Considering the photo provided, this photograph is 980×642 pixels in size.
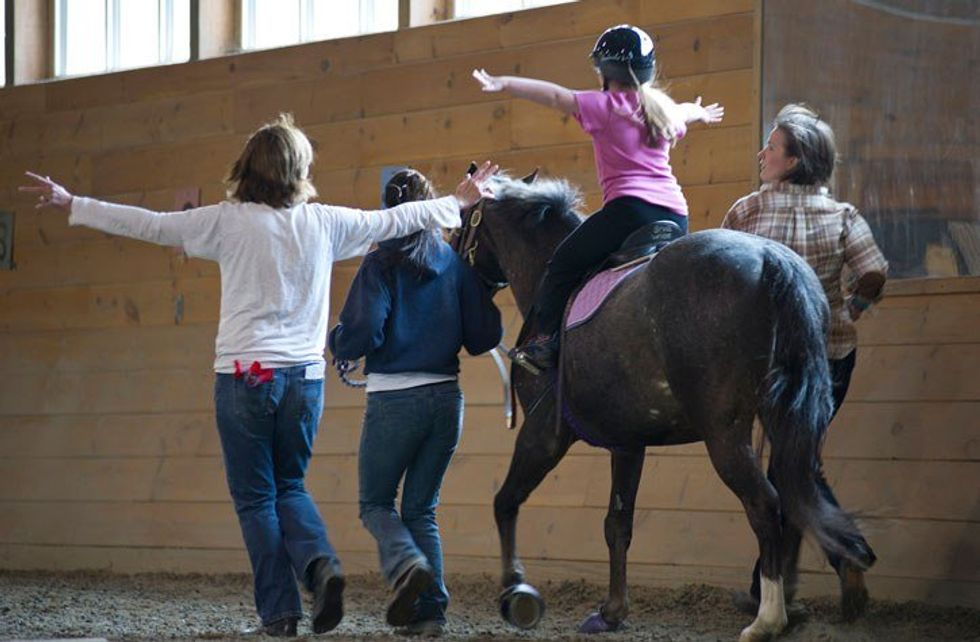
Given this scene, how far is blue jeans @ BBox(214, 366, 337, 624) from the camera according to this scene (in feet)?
12.5

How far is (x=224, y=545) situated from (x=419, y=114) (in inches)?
82.2

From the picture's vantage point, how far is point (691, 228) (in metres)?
5.11

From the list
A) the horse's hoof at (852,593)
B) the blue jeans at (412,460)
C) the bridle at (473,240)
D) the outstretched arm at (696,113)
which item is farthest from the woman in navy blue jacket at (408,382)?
the horse's hoof at (852,593)

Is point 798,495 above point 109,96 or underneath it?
underneath

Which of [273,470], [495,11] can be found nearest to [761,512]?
[273,470]

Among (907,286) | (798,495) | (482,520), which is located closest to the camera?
(798,495)

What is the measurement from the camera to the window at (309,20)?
6.25 m

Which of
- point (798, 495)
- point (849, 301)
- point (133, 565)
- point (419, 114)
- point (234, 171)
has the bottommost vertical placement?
point (133, 565)

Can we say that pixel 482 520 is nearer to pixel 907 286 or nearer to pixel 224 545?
pixel 224 545

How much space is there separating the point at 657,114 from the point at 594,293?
1.76 feet

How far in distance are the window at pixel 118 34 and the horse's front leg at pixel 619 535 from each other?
141 inches

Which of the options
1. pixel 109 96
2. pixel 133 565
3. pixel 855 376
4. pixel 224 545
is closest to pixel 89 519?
pixel 133 565

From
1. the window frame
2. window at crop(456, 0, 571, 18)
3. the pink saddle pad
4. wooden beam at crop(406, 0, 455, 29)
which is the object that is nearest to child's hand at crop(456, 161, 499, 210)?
the pink saddle pad

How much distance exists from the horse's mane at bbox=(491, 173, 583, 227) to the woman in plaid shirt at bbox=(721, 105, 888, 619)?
0.58m
